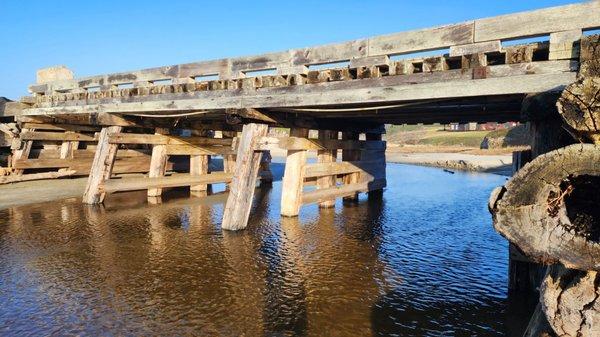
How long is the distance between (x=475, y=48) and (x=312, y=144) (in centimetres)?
566

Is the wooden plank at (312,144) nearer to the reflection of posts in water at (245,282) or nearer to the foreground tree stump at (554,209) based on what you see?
the reflection of posts in water at (245,282)

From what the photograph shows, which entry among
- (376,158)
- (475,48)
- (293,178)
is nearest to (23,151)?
(293,178)

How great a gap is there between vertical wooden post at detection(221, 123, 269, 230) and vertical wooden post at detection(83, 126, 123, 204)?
519 cm

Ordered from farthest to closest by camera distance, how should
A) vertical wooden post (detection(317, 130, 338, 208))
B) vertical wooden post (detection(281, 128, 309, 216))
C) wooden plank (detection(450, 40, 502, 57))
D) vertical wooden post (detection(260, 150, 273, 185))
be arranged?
1. vertical wooden post (detection(260, 150, 273, 185))
2. vertical wooden post (detection(317, 130, 338, 208))
3. vertical wooden post (detection(281, 128, 309, 216))
4. wooden plank (detection(450, 40, 502, 57))

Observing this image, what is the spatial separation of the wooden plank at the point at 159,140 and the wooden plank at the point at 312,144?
5.34 metres

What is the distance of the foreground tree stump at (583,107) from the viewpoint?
2340mm

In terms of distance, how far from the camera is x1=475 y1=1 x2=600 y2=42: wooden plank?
4980mm

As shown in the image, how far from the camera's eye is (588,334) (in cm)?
245

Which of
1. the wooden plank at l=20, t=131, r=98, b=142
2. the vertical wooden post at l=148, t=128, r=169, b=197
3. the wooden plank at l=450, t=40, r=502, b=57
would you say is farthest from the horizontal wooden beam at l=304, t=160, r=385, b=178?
the wooden plank at l=20, t=131, r=98, b=142

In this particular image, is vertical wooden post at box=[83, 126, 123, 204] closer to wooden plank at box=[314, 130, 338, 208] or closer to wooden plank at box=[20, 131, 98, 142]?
wooden plank at box=[20, 131, 98, 142]

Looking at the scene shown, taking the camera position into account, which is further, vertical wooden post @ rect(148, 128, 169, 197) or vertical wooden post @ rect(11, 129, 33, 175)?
vertical wooden post @ rect(11, 129, 33, 175)

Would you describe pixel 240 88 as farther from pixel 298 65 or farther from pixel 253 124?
pixel 298 65

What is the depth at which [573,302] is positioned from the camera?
2518mm

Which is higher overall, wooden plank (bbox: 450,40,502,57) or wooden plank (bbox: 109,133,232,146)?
wooden plank (bbox: 450,40,502,57)
